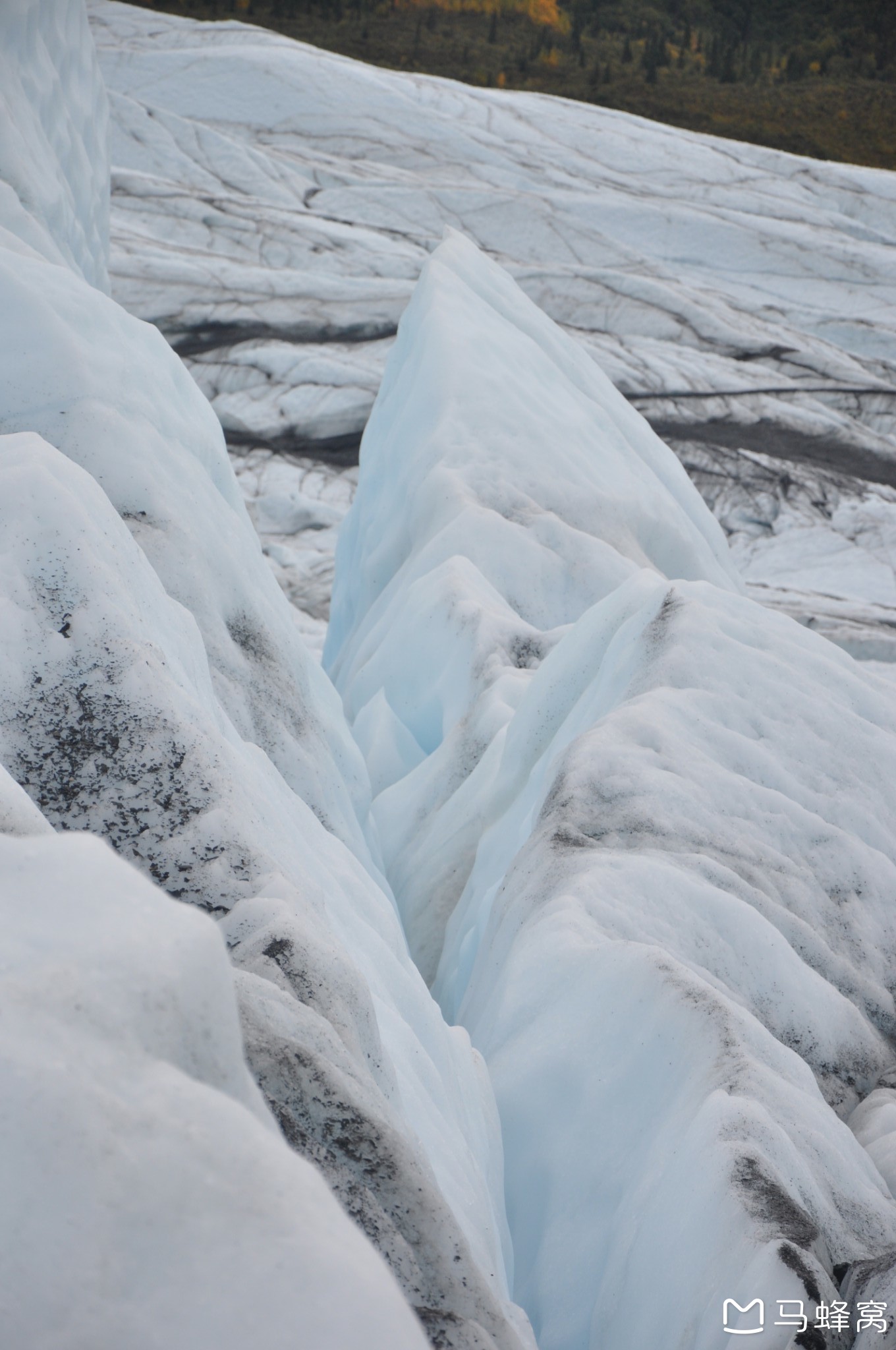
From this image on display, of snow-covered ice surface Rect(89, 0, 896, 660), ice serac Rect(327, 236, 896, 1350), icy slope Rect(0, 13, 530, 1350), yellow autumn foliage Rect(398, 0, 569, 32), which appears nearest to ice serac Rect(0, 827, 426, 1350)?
icy slope Rect(0, 13, 530, 1350)

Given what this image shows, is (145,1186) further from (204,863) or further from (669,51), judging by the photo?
(669,51)

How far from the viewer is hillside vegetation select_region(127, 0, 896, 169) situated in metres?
26.0

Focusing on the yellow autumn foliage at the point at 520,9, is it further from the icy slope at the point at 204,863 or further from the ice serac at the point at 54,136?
the icy slope at the point at 204,863

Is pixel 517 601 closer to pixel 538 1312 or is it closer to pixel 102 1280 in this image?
pixel 538 1312

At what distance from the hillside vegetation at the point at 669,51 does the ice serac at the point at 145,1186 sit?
92.5 ft

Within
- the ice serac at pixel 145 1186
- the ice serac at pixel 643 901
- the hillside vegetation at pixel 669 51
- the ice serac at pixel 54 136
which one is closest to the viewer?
the ice serac at pixel 145 1186

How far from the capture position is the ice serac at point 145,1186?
0.90 m

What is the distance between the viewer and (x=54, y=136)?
483 cm

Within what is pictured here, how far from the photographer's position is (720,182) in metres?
17.4

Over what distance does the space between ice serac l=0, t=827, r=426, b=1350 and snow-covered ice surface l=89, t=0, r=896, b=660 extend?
7.24m

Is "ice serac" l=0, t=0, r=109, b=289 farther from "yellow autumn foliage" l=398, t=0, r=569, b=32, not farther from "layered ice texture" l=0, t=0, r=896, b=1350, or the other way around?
"yellow autumn foliage" l=398, t=0, r=569, b=32

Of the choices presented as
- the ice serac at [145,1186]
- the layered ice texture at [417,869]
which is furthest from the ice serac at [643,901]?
the ice serac at [145,1186]

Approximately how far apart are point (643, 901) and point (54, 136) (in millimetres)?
4457

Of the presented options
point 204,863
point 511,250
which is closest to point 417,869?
point 204,863
